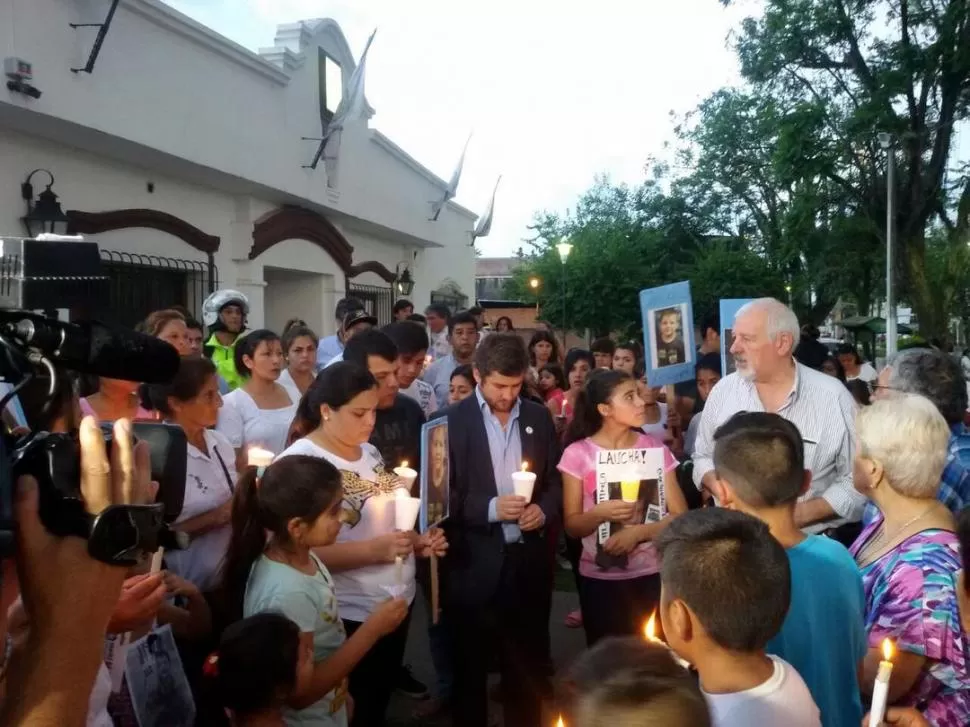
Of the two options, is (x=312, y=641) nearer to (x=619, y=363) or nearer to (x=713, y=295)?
(x=619, y=363)

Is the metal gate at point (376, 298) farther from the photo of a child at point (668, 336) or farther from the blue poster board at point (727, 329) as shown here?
the blue poster board at point (727, 329)

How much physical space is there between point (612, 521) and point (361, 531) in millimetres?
1210

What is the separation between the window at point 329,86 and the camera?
12.7 metres

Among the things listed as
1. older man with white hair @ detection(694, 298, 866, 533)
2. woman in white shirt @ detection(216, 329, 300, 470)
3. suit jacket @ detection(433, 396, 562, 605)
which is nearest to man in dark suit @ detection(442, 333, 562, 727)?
suit jacket @ detection(433, 396, 562, 605)

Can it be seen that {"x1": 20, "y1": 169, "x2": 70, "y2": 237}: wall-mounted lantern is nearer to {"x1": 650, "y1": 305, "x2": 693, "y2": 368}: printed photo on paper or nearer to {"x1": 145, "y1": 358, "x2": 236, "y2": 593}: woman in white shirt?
{"x1": 145, "y1": 358, "x2": 236, "y2": 593}: woman in white shirt

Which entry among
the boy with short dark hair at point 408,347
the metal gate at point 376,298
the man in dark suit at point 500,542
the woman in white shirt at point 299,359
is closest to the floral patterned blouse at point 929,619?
the man in dark suit at point 500,542

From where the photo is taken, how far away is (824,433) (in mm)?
3850

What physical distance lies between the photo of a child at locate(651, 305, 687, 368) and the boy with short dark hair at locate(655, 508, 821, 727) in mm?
3566

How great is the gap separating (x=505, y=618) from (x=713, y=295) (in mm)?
23355

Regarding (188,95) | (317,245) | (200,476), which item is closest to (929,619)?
(200,476)

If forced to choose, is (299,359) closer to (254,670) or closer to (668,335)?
(668,335)

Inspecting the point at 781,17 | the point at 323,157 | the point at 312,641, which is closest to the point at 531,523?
the point at 312,641

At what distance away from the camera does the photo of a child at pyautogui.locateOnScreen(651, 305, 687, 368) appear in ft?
18.1

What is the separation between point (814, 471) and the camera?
381cm
